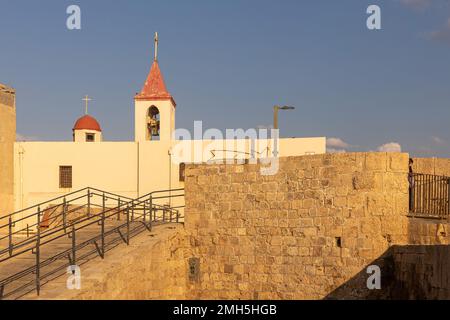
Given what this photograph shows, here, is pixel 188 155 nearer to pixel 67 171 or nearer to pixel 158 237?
pixel 67 171

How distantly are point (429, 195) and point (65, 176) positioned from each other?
1942cm

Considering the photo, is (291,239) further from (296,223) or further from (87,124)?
(87,124)

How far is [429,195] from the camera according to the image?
407 inches

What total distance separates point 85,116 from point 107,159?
7.39 meters

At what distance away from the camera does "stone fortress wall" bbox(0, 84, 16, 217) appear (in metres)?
24.6

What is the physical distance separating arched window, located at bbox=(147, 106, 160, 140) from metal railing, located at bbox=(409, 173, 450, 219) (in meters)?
19.5

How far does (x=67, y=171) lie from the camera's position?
85.6 feet

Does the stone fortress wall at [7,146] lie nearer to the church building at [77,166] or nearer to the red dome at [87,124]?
the church building at [77,166]

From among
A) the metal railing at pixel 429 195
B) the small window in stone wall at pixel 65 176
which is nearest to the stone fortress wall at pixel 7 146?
the small window in stone wall at pixel 65 176

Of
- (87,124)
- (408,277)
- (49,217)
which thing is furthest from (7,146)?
(408,277)

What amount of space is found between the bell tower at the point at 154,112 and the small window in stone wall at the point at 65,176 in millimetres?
3759

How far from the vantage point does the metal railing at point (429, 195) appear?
9.91 metres

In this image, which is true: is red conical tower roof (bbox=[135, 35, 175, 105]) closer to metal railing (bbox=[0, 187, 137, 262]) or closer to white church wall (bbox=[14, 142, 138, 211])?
white church wall (bbox=[14, 142, 138, 211])

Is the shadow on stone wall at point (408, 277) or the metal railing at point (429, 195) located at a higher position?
the metal railing at point (429, 195)
